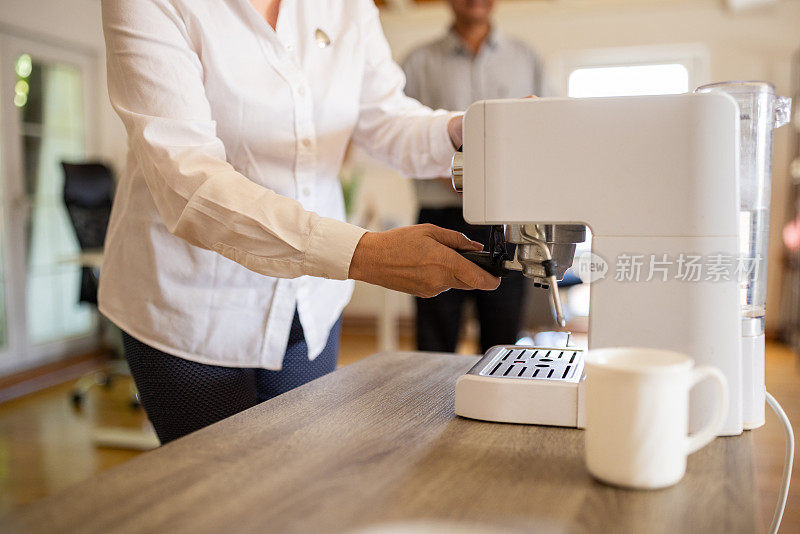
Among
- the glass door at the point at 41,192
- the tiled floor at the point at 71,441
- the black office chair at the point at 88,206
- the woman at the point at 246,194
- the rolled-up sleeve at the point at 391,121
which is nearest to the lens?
the woman at the point at 246,194

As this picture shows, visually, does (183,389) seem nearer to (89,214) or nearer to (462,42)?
(462,42)

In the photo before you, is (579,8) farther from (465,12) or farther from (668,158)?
(668,158)

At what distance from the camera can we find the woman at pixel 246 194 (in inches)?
31.9

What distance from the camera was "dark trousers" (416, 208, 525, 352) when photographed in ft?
6.82

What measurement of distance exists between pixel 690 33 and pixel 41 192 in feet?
13.9

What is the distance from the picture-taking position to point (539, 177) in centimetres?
75

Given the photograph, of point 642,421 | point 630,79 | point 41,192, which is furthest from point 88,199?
point 630,79

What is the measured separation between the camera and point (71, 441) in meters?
2.86

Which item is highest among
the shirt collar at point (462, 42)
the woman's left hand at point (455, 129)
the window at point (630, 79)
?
the window at point (630, 79)

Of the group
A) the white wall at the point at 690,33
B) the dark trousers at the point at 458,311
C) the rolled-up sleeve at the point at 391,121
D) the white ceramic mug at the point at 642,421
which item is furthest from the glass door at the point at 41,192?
the white ceramic mug at the point at 642,421

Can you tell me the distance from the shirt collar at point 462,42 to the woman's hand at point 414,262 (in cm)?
164

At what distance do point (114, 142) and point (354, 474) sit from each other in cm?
425

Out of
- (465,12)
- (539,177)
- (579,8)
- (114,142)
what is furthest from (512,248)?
(579,8)

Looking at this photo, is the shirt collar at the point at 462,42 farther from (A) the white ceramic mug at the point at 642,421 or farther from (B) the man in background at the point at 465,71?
(A) the white ceramic mug at the point at 642,421
